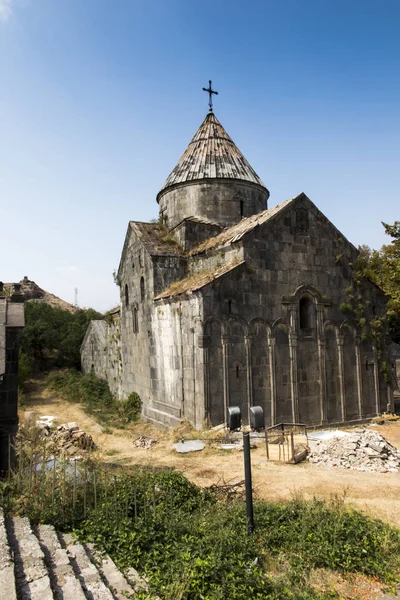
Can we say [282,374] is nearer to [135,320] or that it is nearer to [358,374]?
[358,374]

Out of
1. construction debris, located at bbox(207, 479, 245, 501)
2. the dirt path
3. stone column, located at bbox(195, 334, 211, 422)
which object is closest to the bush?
the dirt path

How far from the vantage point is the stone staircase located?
379 cm

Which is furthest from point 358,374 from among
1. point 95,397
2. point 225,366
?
point 95,397

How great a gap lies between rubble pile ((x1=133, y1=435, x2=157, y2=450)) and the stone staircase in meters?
5.97

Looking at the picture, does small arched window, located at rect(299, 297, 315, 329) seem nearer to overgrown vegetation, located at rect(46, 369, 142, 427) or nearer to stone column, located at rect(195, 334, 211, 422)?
stone column, located at rect(195, 334, 211, 422)

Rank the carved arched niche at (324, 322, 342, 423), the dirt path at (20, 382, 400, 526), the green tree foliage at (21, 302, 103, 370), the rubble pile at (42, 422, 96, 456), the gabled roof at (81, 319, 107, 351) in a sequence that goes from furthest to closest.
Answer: the green tree foliage at (21, 302, 103, 370) < the gabled roof at (81, 319, 107, 351) < the carved arched niche at (324, 322, 342, 423) < the rubble pile at (42, 422, 96, 456) < the dirt path at (20, 382, 400, 526)

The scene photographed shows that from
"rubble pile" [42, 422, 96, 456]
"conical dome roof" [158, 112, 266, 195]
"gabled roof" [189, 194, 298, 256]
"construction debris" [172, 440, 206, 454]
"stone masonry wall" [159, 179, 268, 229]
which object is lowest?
"construction debris" [172, 440, 206, 454]

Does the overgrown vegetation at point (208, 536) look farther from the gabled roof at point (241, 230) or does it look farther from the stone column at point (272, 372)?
the gabled roof at point (241, 230)

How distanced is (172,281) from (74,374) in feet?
41.1

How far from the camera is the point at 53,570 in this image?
13.7 feet

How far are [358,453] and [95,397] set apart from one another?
12726mm

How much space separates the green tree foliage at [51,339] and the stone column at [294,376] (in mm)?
17183

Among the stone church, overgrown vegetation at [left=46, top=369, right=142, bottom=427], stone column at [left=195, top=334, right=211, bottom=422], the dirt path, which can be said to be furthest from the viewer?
overgrown vegetation at [left=46, top=369, right=142, bottom=427]

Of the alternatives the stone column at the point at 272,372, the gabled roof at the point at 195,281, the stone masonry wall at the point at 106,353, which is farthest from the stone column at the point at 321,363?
the stone masonry wall at the point at 106,353
